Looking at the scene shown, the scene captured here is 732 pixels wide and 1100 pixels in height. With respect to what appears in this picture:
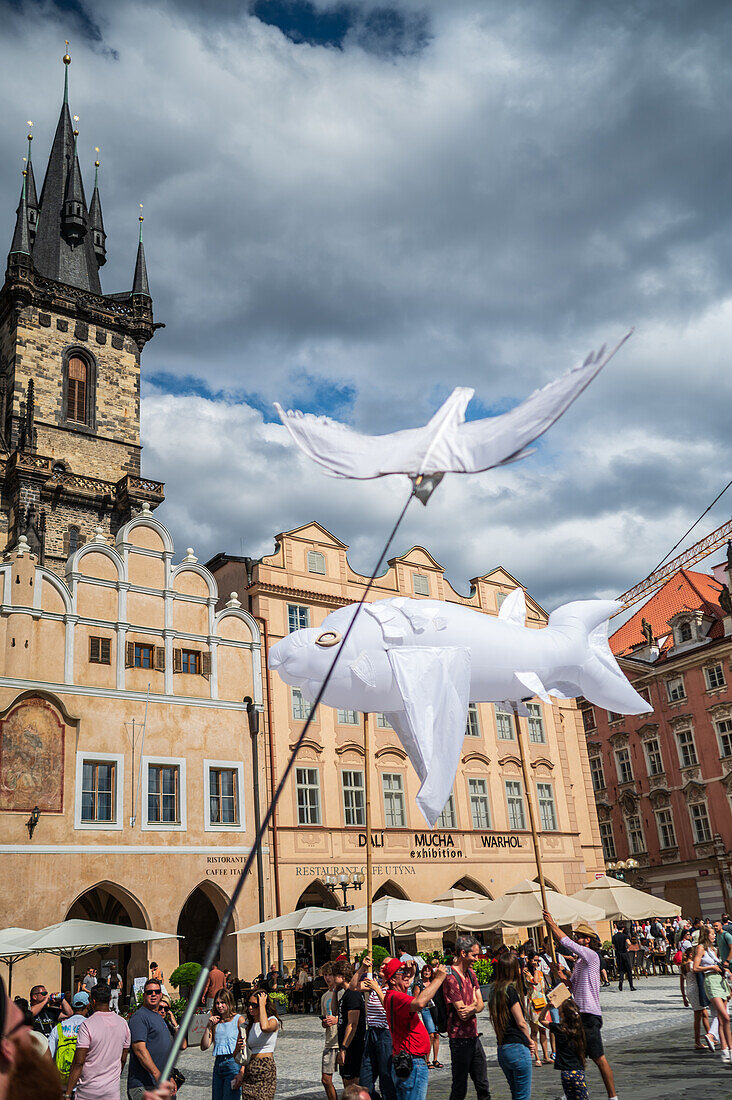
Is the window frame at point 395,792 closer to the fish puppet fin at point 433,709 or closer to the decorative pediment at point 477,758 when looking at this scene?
A: the decorative pediment at point 477,758

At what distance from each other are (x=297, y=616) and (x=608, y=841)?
1111 inches

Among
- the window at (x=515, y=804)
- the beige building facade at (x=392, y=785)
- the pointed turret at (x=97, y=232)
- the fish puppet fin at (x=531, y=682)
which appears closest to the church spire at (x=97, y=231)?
the pointed turret at (x=97, y=232)

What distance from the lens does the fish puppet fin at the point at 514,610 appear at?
1183 cm

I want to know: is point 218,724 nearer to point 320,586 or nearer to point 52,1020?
point 320,586

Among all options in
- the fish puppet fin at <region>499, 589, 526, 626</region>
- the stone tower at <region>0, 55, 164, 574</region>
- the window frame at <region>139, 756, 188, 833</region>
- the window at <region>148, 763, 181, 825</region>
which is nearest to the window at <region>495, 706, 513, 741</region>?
the window frame at <region>139, 756, 188, 833</region>

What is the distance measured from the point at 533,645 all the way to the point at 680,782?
132ft

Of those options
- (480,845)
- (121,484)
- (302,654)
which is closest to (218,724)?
(480,845)

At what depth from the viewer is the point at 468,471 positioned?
7324mm

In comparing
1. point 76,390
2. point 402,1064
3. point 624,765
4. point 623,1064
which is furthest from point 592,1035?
point 624,765

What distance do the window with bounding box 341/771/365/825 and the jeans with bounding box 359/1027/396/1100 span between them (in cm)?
2148

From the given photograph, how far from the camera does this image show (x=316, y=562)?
3325cm

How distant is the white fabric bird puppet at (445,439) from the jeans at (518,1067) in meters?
4.98

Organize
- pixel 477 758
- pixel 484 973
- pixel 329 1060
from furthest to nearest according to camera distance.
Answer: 1. pixel 477 758
2. pixel 484 973
3. pixel 329 1060

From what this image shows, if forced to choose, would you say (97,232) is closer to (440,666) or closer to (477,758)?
(477,758)
